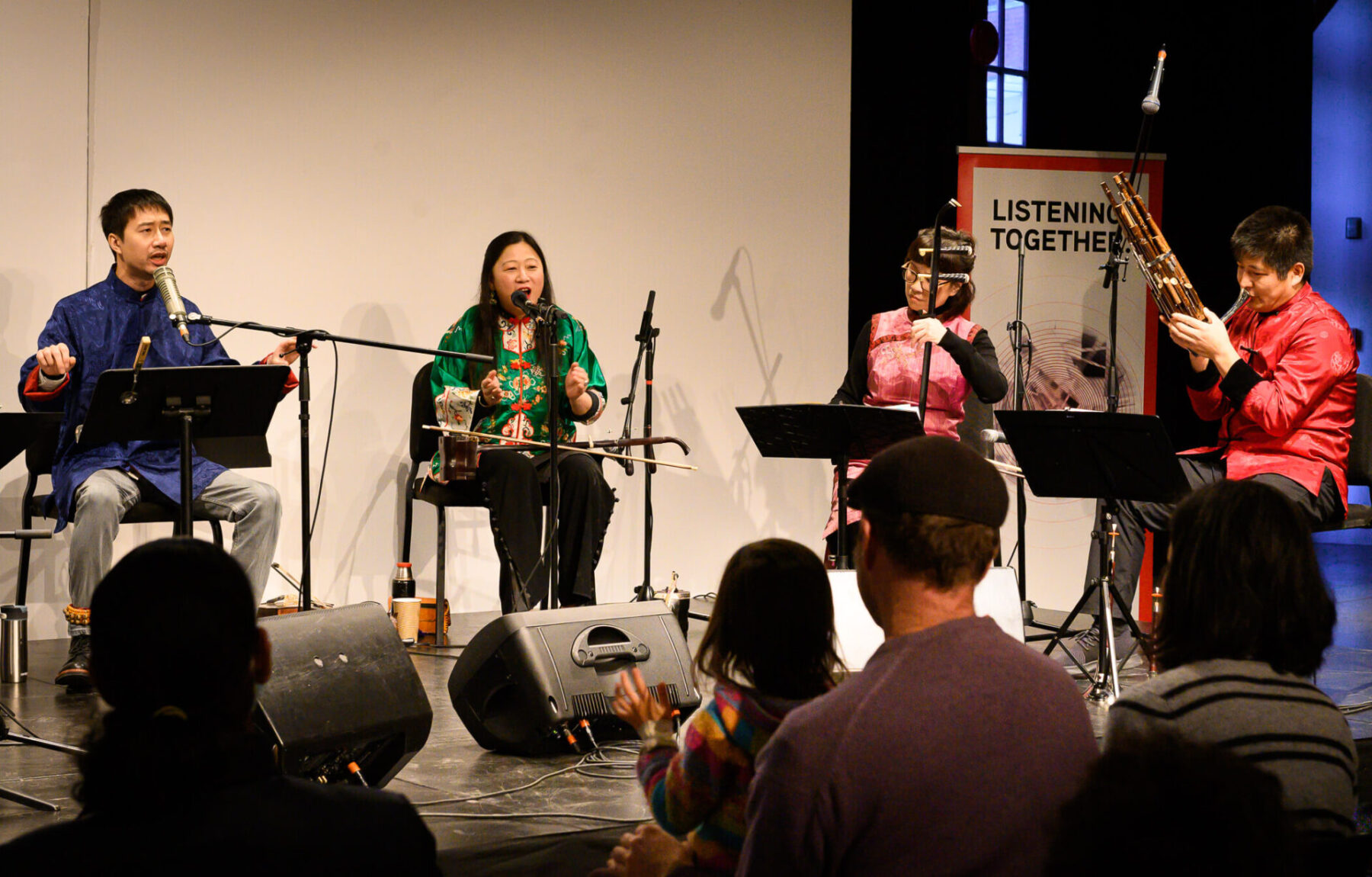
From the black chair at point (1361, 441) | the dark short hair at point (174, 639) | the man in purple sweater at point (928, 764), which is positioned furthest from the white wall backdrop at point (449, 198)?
the man in purple sweater at point (928, 764)

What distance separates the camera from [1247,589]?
1460 mm

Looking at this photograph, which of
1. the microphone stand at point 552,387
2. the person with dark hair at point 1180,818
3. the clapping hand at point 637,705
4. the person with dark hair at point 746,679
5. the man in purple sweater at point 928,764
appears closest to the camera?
the person with dark hair at point 1180,818

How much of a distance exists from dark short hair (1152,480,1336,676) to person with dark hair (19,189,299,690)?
9.49 ft

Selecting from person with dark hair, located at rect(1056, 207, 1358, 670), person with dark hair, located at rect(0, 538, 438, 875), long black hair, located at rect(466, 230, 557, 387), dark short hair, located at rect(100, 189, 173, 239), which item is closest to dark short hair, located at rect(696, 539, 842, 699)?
person with dark hair, located at rect(0, 538, 438, 875)

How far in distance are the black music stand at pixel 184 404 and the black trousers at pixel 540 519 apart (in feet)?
2.81

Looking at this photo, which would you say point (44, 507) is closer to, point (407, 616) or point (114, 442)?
point (114, 442)

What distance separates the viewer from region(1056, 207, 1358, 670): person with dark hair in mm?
3697

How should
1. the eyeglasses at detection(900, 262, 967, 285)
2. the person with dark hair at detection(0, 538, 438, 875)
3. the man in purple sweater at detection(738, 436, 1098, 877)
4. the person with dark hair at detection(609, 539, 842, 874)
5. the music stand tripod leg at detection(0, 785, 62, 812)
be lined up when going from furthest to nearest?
1. the eyeglasses at detection(900, 262, 967, 285)
2. the music stand tripod leg at detection(0, 785, 62, 812)
3. the person with dark hair at detection(609, 539, 842, 874)
4. the man in purple sweater at detection(738, 436, 1098, 877)
5. the person with dark hair at detection(0, 538, 438, 875)

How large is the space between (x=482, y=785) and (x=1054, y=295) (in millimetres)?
4023

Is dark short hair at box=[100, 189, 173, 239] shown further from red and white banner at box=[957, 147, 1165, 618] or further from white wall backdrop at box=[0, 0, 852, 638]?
red and white banner at box=[957, 147, 1165, 618]

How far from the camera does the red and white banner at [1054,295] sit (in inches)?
228

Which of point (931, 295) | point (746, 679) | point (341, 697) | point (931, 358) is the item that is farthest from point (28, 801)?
point (931, 358)

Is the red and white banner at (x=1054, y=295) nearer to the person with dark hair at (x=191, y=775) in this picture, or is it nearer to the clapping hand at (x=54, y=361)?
the clapping hand at (x=54, y=361)

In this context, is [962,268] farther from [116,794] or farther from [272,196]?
[116,794]
